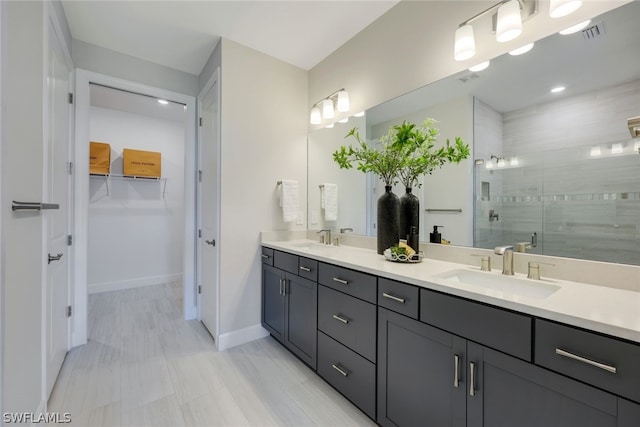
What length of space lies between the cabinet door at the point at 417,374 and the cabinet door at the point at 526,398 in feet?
0.19

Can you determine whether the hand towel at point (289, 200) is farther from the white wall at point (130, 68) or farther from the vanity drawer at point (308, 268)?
the white wall at point (130, 68)

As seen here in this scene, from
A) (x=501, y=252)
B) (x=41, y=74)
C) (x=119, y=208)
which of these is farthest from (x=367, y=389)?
(x=119, y=208)

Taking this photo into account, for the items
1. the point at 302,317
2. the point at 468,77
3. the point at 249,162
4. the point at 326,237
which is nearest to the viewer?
the point at 468,77

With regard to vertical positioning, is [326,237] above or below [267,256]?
above

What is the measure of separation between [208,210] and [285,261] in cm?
100

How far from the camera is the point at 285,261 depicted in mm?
2109

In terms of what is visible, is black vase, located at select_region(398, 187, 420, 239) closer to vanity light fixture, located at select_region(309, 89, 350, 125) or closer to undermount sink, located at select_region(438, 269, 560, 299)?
undermount sink, located at select_region(438, 269, 560, 299)

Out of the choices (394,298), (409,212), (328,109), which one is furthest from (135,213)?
(394,298)

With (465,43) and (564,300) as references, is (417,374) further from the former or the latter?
(465,43)

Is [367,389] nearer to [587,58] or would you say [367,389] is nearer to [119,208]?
[587,58]

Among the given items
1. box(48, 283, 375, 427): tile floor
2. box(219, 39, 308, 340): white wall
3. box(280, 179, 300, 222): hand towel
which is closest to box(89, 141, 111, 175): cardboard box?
box(48, 283, 375, 427): tile floor

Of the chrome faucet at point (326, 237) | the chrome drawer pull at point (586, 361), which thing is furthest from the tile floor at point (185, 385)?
the chrome drawer pull at point (586, 361)

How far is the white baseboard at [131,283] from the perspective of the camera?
3.60 meters

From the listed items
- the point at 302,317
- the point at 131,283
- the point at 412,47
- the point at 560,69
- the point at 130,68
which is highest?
the point at 130,68
